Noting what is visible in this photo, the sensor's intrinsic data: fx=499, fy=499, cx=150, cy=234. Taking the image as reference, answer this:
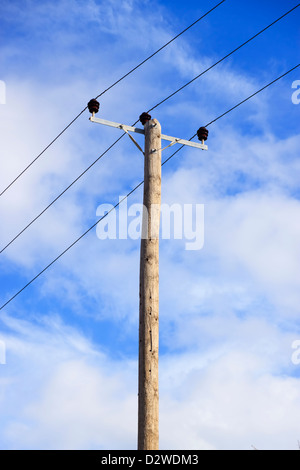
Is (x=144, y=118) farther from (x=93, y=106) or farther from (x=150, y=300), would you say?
(x=150, y=300)

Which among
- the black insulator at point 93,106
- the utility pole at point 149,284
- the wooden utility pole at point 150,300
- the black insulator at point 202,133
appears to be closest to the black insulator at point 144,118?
the utility pole at point 149,284

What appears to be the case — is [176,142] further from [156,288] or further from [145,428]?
[145,428]

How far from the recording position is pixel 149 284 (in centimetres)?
625

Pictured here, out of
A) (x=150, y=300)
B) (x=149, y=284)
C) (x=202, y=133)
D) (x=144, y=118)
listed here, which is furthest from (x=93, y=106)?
(x=150, y=300)

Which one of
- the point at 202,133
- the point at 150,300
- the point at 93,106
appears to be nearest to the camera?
the point at 150,300

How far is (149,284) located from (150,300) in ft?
0.69

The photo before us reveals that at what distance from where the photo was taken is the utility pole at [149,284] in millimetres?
5676

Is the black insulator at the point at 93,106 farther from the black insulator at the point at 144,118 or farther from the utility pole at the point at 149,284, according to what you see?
the black insulator at the point at 144,118

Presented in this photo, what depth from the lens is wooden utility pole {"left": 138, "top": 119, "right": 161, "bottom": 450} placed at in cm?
566

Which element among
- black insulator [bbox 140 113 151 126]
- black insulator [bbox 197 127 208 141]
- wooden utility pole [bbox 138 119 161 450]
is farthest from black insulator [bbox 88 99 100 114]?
black insulator [bbox 197 127 208 141]

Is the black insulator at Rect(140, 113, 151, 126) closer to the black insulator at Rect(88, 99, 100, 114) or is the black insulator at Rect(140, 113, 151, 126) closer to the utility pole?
the utility pole
